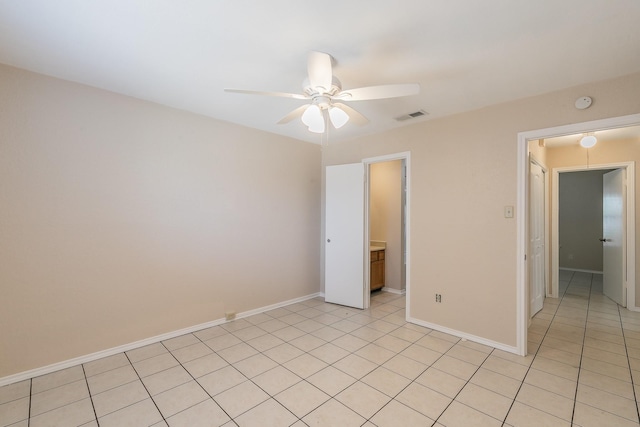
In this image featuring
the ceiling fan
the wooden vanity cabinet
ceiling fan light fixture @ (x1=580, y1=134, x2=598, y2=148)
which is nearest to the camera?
the ceiling fan

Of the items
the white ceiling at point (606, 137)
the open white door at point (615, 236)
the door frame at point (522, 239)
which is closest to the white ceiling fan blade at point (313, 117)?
the door frame at point (522, 239)

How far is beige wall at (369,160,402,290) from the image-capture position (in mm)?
4668

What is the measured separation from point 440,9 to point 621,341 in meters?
3.80

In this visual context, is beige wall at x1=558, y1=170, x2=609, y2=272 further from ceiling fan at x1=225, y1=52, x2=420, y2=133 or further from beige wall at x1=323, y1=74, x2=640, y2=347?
ceiling fan at x1=225, y1=52, x2=420, y2=133

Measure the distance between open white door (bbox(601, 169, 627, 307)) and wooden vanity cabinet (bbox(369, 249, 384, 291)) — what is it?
134 inches

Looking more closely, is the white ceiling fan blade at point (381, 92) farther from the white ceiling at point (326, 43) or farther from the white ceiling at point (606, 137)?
the white ceiling at point (606, 137)

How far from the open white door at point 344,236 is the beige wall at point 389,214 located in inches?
24.3

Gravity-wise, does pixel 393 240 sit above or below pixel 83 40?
below

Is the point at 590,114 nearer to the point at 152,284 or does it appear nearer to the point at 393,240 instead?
the point at 393,240

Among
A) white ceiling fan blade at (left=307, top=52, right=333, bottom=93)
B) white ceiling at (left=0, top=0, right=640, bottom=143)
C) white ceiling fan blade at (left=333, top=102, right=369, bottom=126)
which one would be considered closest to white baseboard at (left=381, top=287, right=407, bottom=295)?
white ceiling at (left=0, top=0, right=640, bottom=143)

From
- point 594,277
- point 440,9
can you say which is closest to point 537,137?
point 440,9

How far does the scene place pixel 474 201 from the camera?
2992 mm

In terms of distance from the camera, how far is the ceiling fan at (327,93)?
173cm

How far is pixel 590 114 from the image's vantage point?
92.8 inches
